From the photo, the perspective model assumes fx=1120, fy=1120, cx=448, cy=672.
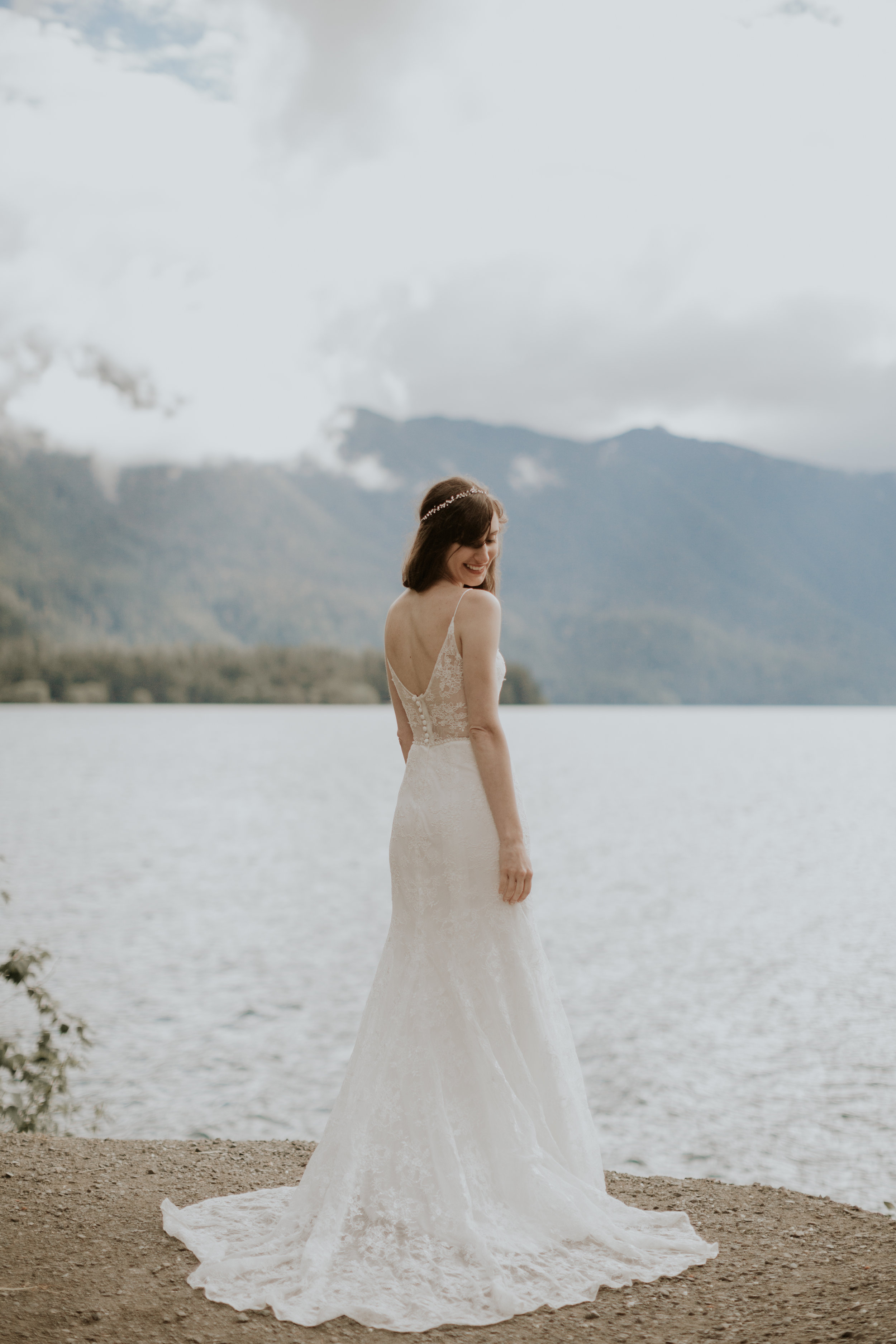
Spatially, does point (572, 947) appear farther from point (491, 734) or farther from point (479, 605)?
point (479, 605)

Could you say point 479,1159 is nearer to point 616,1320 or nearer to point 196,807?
point 616,1320

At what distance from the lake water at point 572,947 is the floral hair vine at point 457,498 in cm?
794

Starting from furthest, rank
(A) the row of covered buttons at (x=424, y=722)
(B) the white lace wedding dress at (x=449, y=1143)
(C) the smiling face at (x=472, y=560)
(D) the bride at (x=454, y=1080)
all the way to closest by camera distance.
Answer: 1. (A) the row of covered buttons at (x=424, y=722)
2. (C) the smiling face at (x=472, y=560)
3. (D) the bride at (x=454, y=1080)
4. (B) the white lace wedding dress at (x=449, y=1143)

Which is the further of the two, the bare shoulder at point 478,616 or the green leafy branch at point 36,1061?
the green leafy branch at point 36,1061

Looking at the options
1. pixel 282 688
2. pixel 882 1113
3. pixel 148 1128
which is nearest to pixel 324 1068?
pixel 148 1128

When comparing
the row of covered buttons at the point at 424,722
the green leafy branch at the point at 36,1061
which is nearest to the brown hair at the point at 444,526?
the row of covered buttons at the point at 424,722

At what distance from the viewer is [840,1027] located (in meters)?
16.1

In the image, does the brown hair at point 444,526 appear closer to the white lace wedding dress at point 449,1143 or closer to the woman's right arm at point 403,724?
the white lace wedding dress at point 449,1143

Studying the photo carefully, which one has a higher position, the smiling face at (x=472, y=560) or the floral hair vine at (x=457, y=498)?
the floral hair vine at (x=457, y=498)

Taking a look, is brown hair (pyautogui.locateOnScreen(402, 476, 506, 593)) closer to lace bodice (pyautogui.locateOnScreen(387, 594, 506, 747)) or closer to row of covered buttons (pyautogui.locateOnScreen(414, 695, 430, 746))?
lace bodice (pyautogui.locateOnScreen(387, 594, 506, 747))

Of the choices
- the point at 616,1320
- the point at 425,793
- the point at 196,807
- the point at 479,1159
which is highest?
the point at 425,793

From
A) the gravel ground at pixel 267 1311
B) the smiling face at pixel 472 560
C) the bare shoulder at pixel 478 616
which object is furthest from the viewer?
the smiling face at pixel 472 560

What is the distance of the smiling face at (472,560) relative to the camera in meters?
4.58

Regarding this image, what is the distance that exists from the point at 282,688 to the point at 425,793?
14524cm
